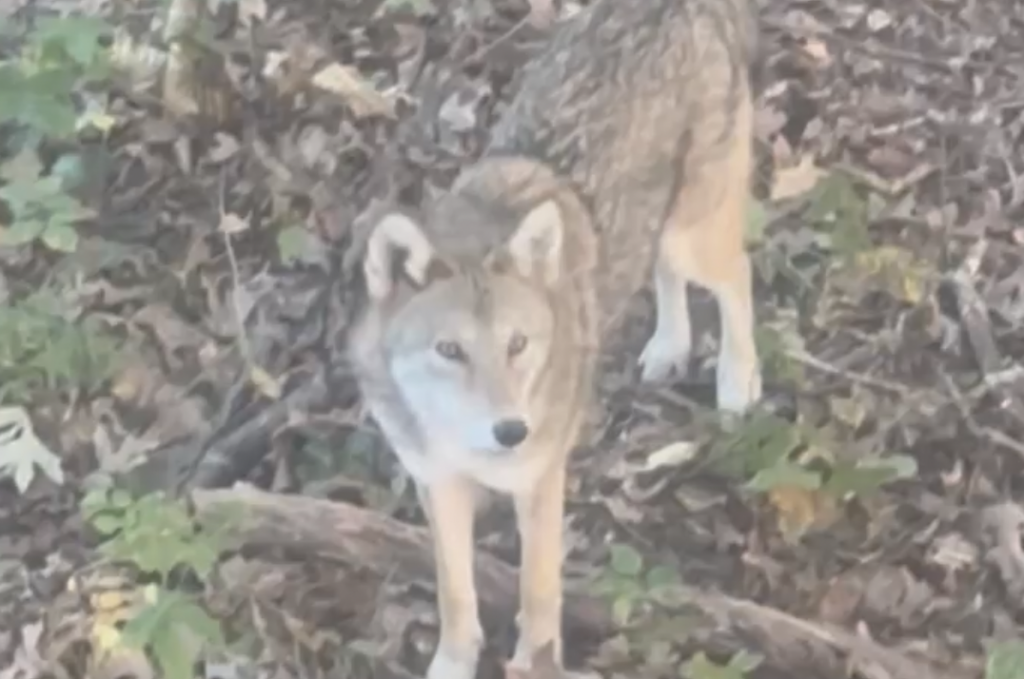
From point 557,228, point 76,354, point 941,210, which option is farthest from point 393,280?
point 941,210

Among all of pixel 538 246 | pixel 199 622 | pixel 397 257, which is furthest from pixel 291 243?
pixel 199 622

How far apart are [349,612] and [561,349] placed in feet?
0.85

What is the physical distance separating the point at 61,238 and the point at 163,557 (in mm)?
265

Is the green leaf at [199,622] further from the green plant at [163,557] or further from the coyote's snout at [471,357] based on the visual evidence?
the coyote's snout at [471,357]

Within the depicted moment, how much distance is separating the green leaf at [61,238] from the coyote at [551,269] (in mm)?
230

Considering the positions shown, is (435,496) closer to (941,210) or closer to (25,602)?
(25,602)

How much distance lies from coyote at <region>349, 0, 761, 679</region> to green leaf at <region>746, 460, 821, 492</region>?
0.06 metres

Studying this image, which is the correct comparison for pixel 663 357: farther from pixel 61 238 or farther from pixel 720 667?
pixel 61 238

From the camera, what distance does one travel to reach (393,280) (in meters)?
1.22

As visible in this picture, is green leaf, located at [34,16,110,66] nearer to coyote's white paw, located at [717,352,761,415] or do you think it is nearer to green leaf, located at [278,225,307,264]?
green leaf, located at [278,225,307,264]

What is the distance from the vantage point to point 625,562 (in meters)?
1.26

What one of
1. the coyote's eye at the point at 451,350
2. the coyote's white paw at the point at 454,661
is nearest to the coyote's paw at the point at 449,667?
the coyote's white paw at the point at 454,661

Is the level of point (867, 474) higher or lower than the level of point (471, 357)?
lower

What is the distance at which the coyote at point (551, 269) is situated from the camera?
1199 mm
